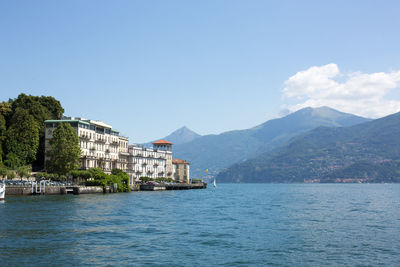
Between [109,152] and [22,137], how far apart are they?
136 ft

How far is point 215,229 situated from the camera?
4453 cm

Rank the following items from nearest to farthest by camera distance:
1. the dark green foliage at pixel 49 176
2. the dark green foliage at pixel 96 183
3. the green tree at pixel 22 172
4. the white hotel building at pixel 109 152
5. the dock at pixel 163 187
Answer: the green tree at pixel 22 172, the dark green foliage at pixel 49 176, the dark green foliage at pixel 96 183, the white hotel building at pixel 109 152, the dock at pixel 163 187

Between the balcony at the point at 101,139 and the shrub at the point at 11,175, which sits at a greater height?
the balcony at the point at 101,139

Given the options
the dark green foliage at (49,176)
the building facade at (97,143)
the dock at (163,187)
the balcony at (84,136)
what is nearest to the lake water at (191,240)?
the dark green foliage at (49,176)

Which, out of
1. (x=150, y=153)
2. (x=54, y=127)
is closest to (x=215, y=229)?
(x=54, y=127)

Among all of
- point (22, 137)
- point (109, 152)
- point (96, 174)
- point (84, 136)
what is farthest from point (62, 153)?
point (109, 152)

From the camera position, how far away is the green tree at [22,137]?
4158 inches

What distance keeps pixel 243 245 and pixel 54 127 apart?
3652 inches

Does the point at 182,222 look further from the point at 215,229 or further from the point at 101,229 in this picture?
the point at 101,229

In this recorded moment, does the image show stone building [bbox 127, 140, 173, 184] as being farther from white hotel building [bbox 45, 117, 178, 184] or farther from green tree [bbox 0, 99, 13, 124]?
green tree [bbox 0, 99, 13, 124]

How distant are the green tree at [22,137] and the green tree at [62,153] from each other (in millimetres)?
4792

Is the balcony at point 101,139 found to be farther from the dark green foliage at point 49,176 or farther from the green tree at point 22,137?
the dark green foliage at point 49,176

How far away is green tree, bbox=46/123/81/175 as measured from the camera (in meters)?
105

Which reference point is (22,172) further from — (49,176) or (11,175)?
(49,176)
